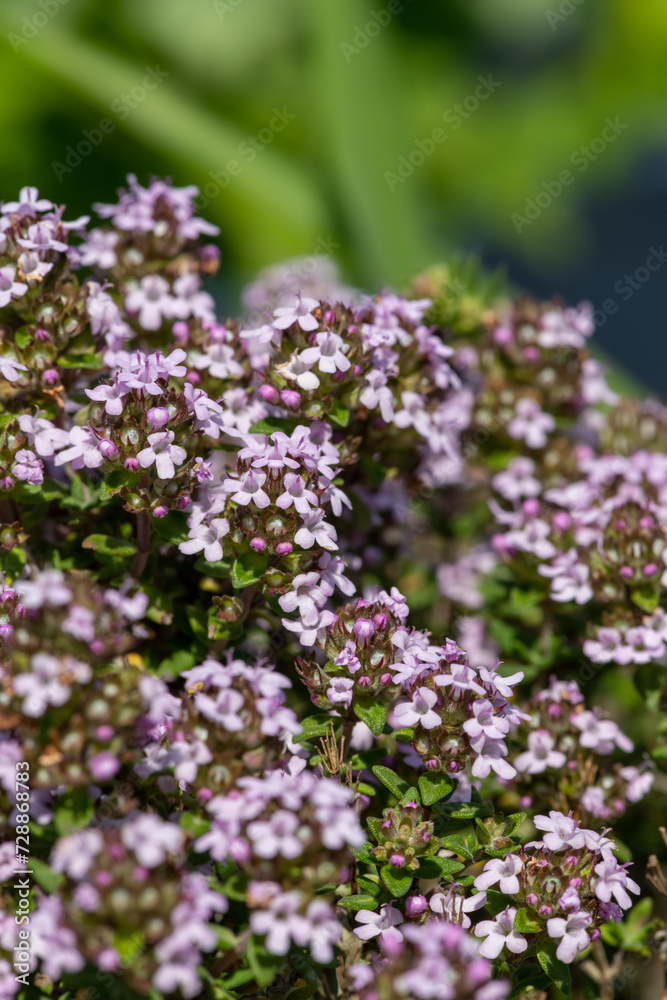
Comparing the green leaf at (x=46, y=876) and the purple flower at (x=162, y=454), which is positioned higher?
the purple flower at (x=162, y=454)

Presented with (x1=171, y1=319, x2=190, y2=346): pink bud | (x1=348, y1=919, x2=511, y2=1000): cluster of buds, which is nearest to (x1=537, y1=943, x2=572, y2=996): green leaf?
(x1=348, y1=919, x2=511, y2=1000): cluster of buds

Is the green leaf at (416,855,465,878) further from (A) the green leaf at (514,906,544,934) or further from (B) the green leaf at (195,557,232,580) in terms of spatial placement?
(B) the green leaf at (195,557,232,580)

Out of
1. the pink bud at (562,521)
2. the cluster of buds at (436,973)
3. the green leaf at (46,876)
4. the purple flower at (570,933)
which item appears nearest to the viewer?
the cluster of buds at (436,973)

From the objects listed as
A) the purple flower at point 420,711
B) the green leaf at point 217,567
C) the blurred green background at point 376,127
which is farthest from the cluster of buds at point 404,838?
the blurred green background at point 376,127

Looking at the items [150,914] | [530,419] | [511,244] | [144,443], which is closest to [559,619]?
[530,419]

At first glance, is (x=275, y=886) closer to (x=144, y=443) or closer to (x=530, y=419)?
(x=144, y=443)

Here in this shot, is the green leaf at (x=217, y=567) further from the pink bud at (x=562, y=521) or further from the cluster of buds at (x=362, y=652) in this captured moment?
the pink bud at (x=562, y=521)

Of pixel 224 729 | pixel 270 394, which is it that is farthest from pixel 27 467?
pixel 224 729
